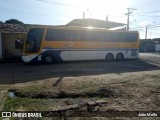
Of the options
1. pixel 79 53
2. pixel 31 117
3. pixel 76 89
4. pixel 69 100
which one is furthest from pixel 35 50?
pixel 31 117

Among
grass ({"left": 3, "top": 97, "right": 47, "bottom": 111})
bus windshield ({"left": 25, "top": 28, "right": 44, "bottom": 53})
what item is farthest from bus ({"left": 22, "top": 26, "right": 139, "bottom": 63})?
grass ({"left": 3, "top": 97, "right": 47, "bottom": 111})

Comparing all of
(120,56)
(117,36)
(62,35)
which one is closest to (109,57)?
(120,56)

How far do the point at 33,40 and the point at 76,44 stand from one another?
Answer: 407 centimetres

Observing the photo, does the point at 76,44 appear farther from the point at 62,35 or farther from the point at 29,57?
the point at 29,57

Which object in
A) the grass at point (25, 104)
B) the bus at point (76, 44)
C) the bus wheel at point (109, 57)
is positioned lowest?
the grass at point (25, 104)

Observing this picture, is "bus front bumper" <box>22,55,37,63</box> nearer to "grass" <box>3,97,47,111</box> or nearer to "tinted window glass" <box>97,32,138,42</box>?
"tinted window glass" <box>97,32,138,42</box>

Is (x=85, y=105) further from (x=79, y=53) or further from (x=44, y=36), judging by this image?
(x=79, y=53)

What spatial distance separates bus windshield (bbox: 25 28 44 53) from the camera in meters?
17.2

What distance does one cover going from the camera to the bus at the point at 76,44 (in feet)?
56.6

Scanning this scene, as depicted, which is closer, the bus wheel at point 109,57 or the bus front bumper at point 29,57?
the bus front bumper at point 29,57

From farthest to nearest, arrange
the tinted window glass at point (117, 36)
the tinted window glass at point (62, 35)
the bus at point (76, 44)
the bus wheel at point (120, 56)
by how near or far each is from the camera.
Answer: the bus wheel at point (120, 56) → the tinted window glass at point (117, 36) → the tinted window glass at point (62, 35) → the bus at point (76, 44)

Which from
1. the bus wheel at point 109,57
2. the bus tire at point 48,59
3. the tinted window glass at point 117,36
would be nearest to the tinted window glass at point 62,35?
the bus tire at point 48,59

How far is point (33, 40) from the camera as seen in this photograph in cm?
1722

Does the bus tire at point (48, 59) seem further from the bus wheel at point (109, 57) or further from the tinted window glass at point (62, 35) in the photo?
the bus wheel at point (109, 57)
